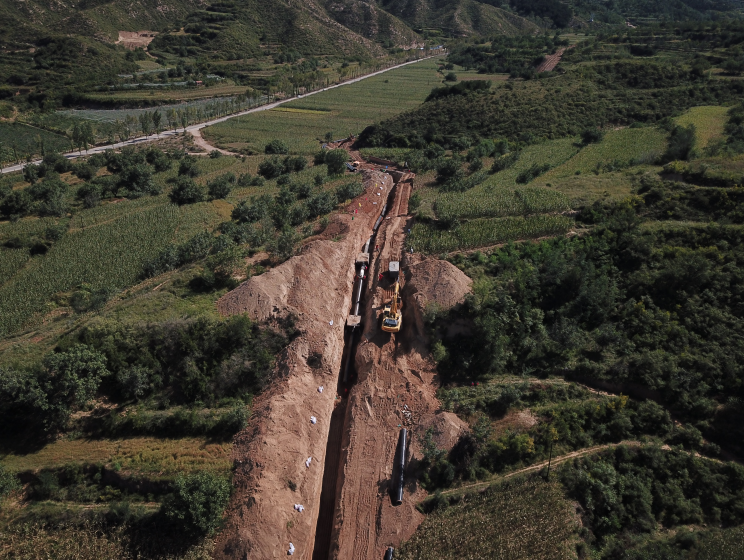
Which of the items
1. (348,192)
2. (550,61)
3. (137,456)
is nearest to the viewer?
(137,456)

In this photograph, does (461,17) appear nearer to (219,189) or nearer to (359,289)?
(219,189)

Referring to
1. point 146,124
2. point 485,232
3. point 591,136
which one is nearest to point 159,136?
point 146,124

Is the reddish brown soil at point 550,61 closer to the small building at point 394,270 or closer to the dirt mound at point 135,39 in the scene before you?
the small building at point 394,270

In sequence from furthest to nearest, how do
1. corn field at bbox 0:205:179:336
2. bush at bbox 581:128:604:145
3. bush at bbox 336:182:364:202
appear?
bush at bbox 581:128:604:145 < bush at bbox 336:182:364:202 < corn field at bbox 0:205:179:336

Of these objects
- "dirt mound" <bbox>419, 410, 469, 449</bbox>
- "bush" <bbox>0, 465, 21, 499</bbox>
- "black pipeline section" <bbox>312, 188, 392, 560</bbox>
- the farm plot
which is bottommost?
"black pipeline section" <bbox>312, 188, 392, 560</bbox>

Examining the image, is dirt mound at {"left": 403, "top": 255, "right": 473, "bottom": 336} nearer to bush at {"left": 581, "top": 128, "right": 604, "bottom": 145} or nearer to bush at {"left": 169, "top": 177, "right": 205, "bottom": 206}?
bush at {"left": 169, "top": 177, "right": 205, "bottom": 206}

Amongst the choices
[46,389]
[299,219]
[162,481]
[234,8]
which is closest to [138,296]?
[46,389]

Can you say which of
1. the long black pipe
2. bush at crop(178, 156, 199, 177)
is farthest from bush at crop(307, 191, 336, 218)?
bush at crop(178, 156, 199, 177)
